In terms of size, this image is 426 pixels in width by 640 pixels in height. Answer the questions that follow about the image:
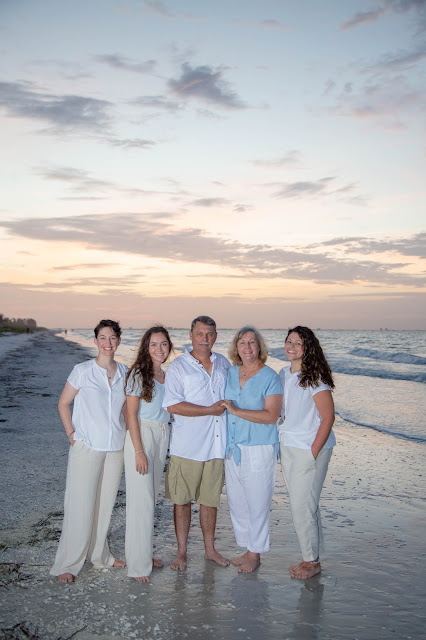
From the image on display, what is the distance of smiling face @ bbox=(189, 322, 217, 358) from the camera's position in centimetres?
473

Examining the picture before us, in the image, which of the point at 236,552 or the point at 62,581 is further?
the point at 236,552

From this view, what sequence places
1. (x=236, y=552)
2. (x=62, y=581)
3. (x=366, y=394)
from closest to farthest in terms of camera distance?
(x=62, y=581), (x=236, y=552), (x=366, y=394)

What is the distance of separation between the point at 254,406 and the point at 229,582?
1437mm

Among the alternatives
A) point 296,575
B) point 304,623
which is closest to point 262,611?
point 304,623

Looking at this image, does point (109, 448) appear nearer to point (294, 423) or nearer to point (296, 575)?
point (294, 423)

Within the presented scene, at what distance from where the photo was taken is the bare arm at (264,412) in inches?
178

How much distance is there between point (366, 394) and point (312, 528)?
1345 cm

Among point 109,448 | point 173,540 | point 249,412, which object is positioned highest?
point 249,412

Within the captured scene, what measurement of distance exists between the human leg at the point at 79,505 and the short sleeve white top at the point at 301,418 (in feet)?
5.27

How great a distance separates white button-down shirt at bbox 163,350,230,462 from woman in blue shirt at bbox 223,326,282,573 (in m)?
0.11

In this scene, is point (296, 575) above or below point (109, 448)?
below

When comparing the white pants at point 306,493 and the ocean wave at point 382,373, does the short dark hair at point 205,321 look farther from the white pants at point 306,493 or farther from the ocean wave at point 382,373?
the ocean wave at point 382,373

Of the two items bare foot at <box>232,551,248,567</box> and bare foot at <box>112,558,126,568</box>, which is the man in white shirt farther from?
bare foot at <box>112,558,126,568</box>

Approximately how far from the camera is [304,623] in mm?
3777
